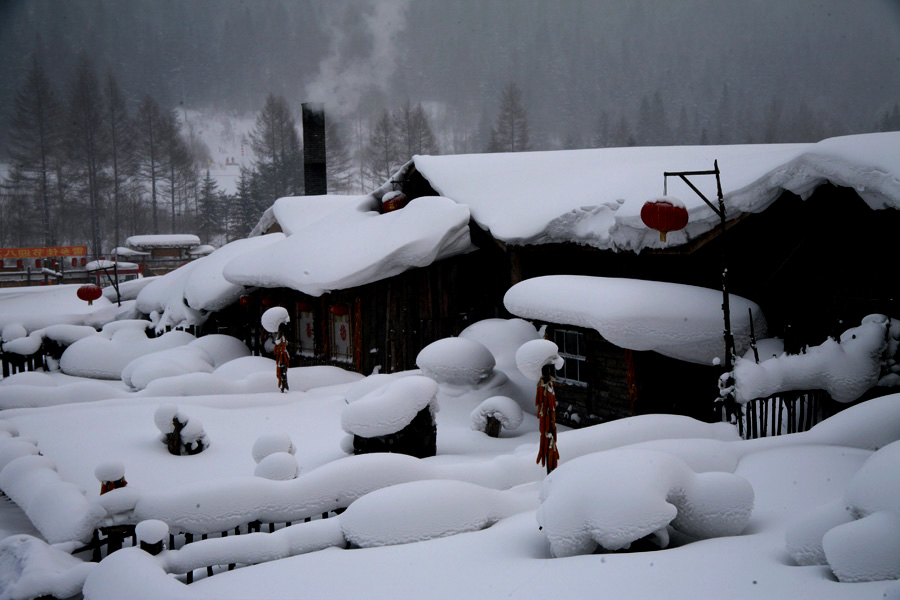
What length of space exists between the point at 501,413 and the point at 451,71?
4833 cm

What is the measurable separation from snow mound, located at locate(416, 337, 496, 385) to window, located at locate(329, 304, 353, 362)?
4.51m

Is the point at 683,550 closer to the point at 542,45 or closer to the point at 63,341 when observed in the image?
the point at 63,341

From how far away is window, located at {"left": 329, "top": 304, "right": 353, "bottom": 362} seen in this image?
16766 mm

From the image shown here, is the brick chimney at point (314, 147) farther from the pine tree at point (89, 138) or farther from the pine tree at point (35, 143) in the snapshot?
the pine tree at point (35, 143)

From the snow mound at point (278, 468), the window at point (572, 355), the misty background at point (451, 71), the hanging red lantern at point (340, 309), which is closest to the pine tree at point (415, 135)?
the misty background at point (451, 71)

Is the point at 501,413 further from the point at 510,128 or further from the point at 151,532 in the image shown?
the point at 510,128

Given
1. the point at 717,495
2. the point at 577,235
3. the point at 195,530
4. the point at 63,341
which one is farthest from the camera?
the point at 63,341

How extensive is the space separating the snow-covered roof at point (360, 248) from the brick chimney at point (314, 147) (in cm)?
798

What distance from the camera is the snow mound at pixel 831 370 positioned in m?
8.71

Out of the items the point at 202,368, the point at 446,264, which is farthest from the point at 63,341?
the point at 446,264

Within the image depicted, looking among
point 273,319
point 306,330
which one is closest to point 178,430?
point 273,319

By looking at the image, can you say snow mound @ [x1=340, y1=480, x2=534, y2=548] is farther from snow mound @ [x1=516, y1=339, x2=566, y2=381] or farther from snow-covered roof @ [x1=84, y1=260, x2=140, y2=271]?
snow-covered roof @ [x1=84, y1=260, x2=140, y2=271]

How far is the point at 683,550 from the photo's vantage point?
15.1ft

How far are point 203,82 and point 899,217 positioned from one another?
4870cm
